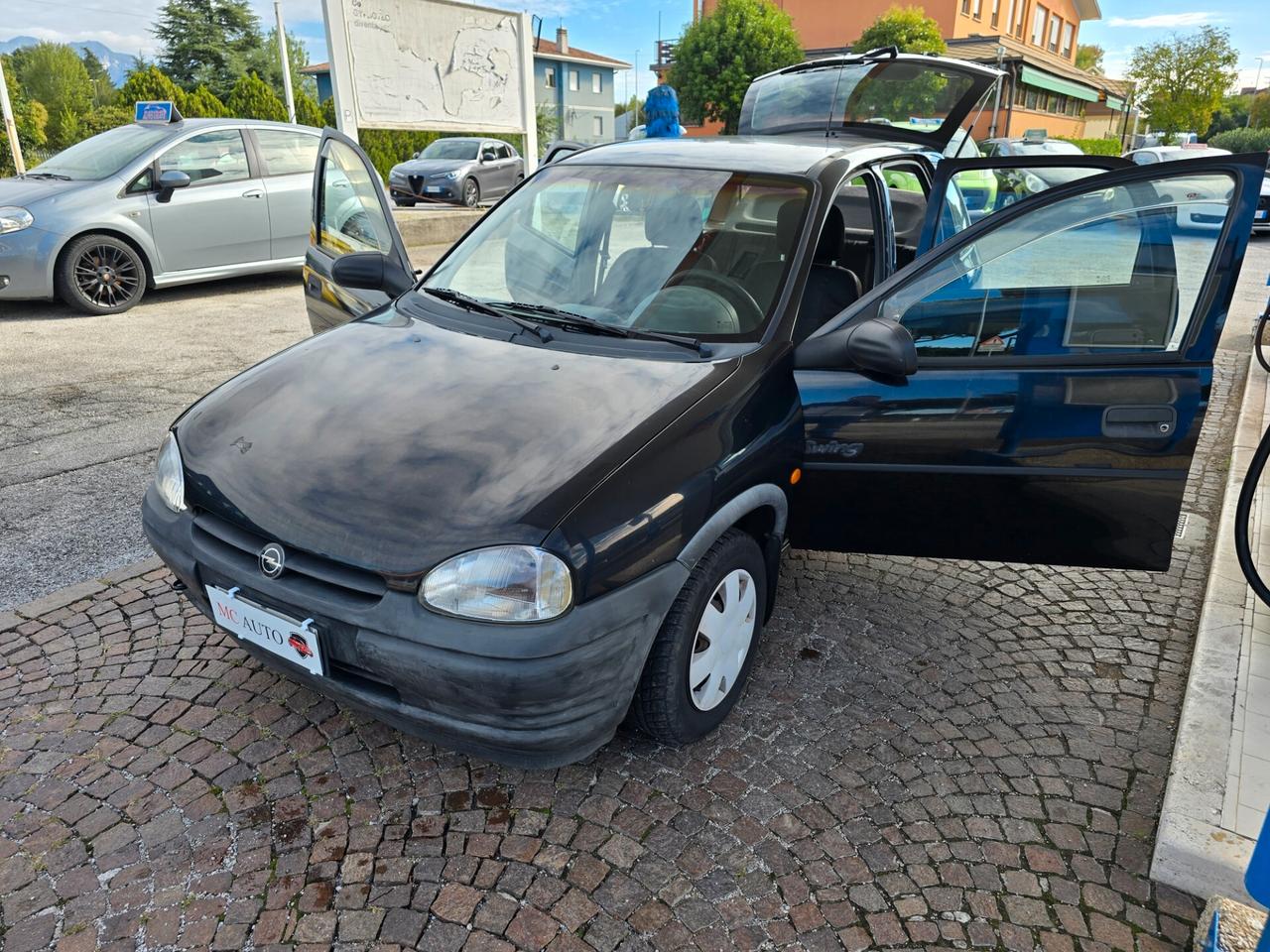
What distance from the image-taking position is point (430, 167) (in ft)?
62.2

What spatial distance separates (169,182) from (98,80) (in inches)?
2733

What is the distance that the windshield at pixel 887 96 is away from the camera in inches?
228

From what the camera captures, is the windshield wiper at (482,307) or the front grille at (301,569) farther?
the windshield wiper at (482,307)

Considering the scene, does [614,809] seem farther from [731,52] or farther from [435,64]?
[731,52]

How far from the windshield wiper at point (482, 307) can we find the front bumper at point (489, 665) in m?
1.06

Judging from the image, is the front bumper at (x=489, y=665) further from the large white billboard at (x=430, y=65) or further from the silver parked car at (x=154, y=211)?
the large white billboard at (x=430, y=65)

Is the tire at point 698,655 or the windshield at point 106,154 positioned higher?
the windshield at point 106,154

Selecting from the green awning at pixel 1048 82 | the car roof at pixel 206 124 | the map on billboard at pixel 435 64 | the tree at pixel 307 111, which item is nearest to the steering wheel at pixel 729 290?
the car roof at pixel 206 124

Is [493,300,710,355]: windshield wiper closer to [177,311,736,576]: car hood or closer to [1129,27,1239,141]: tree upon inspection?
[177,311,736,576]: car hood

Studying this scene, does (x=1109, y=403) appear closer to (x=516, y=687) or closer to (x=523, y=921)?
(x=516, y=687)

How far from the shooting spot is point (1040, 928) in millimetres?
2135

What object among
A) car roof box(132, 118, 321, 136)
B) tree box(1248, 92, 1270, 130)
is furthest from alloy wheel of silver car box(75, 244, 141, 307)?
tree box(1248, 92, 1270, 130)

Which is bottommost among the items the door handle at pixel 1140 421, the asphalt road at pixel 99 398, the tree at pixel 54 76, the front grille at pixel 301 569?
the asphalt road at pixel 99 398

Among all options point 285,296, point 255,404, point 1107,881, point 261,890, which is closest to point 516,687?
point 261,890
